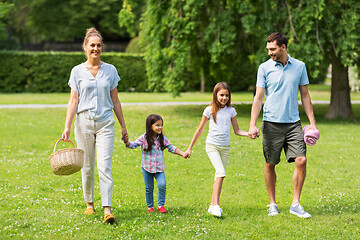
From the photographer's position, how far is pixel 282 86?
5855 mm

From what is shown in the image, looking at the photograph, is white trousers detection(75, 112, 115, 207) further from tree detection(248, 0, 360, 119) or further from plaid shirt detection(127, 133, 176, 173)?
tree detection(248, 0, 360, 119)

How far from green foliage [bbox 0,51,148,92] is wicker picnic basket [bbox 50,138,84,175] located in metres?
23.5

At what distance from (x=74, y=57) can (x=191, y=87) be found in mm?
7533

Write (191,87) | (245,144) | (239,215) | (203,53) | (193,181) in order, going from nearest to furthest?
(239,215) < (193,181) < (245,144) < (203,53) < (191,87)

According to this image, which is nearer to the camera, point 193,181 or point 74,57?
point 193,181

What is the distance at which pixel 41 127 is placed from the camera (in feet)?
48.9

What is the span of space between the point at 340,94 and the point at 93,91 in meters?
13.1

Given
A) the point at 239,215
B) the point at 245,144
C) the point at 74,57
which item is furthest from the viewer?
the point at 74,57

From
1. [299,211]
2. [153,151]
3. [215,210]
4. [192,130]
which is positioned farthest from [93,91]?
[192,130]

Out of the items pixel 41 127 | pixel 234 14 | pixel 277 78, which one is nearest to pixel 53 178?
pixel 277 78

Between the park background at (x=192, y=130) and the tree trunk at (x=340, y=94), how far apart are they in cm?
4

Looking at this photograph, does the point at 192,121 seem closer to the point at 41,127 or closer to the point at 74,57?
the point at 41,127

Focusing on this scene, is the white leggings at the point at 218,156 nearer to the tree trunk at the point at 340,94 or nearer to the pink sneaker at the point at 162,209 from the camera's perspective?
the pink sneaker at the point at 162,209

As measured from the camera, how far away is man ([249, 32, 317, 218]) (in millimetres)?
5824
